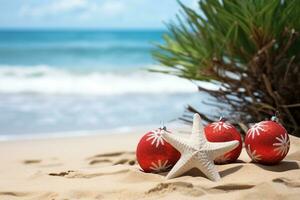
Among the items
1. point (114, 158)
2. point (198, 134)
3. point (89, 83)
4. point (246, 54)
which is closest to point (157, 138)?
point (198, 134)

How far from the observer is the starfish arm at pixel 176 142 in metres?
1.98

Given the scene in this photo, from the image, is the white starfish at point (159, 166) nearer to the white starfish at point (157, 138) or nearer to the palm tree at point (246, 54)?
the white starfish at point (157, 138)

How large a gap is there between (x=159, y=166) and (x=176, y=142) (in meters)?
0.16

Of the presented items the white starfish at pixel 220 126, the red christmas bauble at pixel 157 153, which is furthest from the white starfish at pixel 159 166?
the white starfish at pixel 220 126

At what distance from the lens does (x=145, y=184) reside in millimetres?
1981

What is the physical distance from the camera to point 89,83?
11.4 m

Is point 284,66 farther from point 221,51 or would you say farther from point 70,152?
point 70,152

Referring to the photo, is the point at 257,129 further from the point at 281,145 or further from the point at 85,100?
A: the point at 85,100

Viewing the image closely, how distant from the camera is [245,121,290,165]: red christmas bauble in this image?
6.70 feet

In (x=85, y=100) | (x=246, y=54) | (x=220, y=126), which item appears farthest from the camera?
(x=85, y=100)

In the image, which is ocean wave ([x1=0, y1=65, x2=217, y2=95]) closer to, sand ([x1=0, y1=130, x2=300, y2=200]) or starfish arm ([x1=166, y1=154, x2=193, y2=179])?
sand ([x1=0, y1=130, x2=300, y2=200])

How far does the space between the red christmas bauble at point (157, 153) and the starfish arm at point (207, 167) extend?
0.14m

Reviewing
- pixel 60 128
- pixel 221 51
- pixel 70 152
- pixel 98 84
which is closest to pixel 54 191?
pixel 221 51

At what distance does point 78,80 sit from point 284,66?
378 inches
